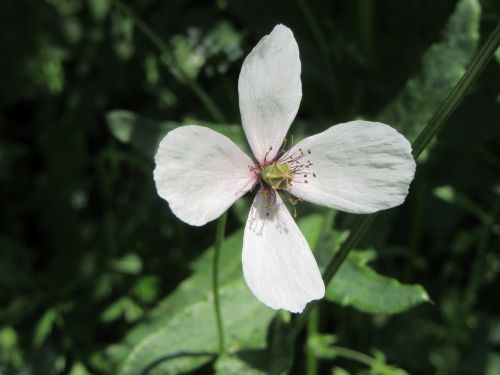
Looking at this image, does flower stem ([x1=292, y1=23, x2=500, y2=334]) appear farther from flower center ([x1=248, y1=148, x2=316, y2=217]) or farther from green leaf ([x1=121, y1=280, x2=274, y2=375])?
green leaf ([x1=121, y1=280, x2=274, y2=375])

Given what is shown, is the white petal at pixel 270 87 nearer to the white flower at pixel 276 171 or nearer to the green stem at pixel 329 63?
the white flower at pixel 276 171

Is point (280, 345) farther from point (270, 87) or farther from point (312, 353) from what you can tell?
point (270, 87)

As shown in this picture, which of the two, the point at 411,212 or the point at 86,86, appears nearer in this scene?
the point at 411,212

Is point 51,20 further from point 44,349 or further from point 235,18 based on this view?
point 44,349

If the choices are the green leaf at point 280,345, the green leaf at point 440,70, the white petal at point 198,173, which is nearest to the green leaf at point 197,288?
the green leaf at point 280,345

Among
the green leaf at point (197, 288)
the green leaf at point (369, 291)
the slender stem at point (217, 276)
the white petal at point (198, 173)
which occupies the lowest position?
the green leaf at point (197, 288)

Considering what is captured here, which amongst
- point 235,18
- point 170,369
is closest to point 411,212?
point 235,18

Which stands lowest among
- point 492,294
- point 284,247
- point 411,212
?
point 492,294
